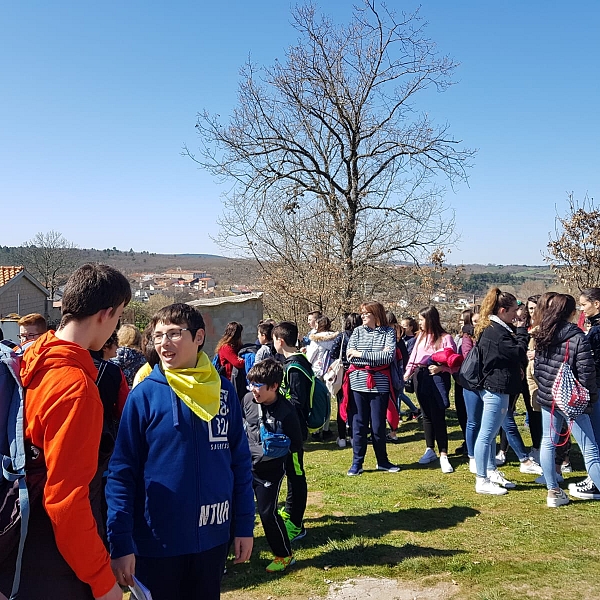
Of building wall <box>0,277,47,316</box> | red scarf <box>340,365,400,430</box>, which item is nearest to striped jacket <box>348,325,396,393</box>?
red scarf <box>340,365,400,430</box>

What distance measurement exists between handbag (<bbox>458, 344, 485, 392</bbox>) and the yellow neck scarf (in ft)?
13.1

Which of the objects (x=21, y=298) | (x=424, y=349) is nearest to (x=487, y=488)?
(x=424, y=349)

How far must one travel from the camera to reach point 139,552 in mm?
2684

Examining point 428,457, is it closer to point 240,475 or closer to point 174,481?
point 240,475

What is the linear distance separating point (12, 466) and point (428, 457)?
622 centimetres

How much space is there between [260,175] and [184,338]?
13.9 metres

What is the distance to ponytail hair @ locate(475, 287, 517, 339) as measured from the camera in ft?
19.8

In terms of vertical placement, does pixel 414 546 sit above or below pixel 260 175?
below

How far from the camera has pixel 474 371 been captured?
20.3 feet

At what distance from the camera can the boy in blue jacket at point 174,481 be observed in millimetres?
2648

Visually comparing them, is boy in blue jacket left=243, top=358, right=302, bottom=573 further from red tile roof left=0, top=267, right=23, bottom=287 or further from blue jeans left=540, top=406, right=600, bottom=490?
red tile roof left=0, top=267, right=23, bottom=287

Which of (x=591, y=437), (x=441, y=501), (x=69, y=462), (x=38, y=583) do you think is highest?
(x=69, y=462)

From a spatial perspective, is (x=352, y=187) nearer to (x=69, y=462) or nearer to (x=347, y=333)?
(x=347, y=333)

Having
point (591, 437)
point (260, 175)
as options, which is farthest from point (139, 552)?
point (260, 175)
